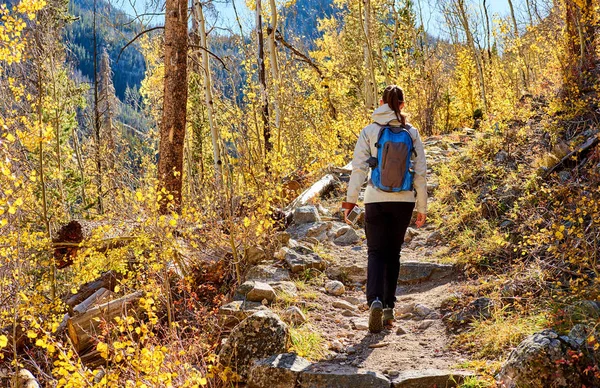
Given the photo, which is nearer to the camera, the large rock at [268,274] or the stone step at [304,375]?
the stone step at [304,375]

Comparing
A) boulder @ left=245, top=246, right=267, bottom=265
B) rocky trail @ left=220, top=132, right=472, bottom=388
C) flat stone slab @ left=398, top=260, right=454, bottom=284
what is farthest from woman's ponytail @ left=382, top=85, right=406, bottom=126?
boulder @ left=245, top=246, right=267, bottom=265

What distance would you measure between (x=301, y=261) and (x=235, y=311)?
1527mm

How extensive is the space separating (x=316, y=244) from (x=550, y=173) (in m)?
3.09

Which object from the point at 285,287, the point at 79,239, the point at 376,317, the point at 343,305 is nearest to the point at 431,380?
the point at 376,317

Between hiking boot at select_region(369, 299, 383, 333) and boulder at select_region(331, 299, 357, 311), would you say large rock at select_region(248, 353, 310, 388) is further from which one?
boulder at select_region(331, 299, 357, 311)

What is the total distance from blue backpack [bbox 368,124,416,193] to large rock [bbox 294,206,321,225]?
3.83 m

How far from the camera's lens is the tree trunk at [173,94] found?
7391mm

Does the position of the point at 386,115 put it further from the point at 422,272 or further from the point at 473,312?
the point at 422,272

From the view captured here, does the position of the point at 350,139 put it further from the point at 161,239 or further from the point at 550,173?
the point at 161,239

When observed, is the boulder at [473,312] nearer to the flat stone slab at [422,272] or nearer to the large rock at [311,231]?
the flat stone slab at [422,272]

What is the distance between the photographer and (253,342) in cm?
392

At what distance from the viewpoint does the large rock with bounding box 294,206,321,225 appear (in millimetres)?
7918

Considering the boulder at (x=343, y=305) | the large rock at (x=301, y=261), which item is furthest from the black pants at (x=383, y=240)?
the large rock at (x=301, y=261)

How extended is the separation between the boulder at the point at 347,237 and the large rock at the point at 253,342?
3.41 metres
